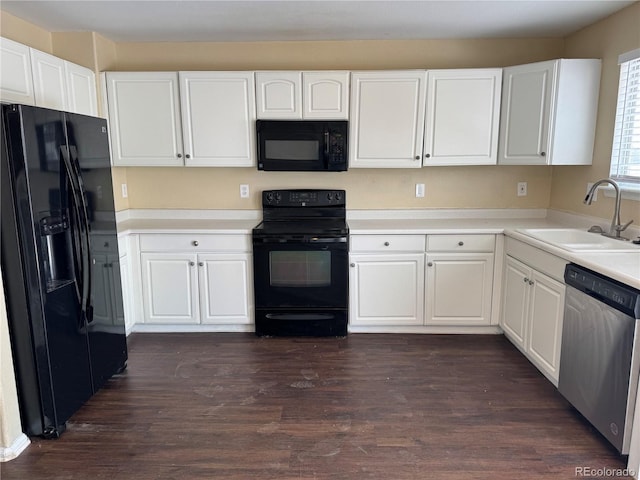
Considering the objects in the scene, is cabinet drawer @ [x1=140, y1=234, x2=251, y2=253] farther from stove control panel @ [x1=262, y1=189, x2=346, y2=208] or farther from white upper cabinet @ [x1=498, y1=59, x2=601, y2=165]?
white upper cabinet @ [x1=498, y1=59, x2=601, y2=165]

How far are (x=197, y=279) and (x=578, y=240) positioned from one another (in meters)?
2.73

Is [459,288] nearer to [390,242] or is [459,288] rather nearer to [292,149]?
[390,242]

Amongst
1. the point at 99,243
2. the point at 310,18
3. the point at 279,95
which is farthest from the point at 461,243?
the point at 99,243

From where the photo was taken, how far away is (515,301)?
9.96 feet

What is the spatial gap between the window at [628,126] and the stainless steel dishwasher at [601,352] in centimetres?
98

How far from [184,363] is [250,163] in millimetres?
1573

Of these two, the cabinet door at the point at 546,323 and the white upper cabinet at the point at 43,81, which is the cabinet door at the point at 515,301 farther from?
the white upper cabinet at the point at 43,81

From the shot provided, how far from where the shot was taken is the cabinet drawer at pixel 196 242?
3.31 m

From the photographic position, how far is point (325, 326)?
3.33 metres

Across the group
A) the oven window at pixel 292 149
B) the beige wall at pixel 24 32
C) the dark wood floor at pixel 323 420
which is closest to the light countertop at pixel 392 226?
the oven window at pixel 292 149

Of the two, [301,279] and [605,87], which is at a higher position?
[605,87]

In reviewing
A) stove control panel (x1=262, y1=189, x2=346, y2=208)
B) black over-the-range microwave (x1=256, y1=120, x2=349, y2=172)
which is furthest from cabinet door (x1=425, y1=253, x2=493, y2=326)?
black over-the-range microwave (x1=256, y1=120, x2=349, y2=172)

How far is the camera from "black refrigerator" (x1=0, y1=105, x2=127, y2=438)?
6.39 ft

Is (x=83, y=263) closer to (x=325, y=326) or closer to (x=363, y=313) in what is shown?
(x=325, y=326)
